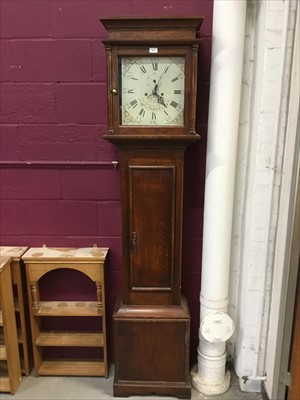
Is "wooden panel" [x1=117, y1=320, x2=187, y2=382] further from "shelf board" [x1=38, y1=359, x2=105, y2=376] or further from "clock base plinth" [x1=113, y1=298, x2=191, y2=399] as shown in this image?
"shelf board" [x1=38, y1=359, x2=105, y2=376]

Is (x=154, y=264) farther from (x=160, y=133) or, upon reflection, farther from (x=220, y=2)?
(x=220, y=2)

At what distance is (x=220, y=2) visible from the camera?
1673mm

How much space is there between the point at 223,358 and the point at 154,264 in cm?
65

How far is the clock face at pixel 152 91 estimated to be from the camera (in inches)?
64.0

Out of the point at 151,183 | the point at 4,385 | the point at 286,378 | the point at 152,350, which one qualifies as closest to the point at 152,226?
the point at 151,183

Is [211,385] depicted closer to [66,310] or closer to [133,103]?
[66,310]

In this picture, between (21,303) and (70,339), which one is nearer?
(21,303)

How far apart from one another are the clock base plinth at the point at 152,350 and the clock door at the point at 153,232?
69mm

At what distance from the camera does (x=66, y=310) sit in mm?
2055

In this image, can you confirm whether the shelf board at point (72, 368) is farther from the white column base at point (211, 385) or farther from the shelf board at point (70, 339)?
the white column base at point (211, 385)

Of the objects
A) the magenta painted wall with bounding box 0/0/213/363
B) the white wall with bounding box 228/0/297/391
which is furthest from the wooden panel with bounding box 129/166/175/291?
the white wall with bounding box 228/0/297/391

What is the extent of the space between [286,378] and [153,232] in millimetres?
918

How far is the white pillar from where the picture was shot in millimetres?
1694

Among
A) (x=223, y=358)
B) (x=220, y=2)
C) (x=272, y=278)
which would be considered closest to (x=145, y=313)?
(x=223, y=358)
